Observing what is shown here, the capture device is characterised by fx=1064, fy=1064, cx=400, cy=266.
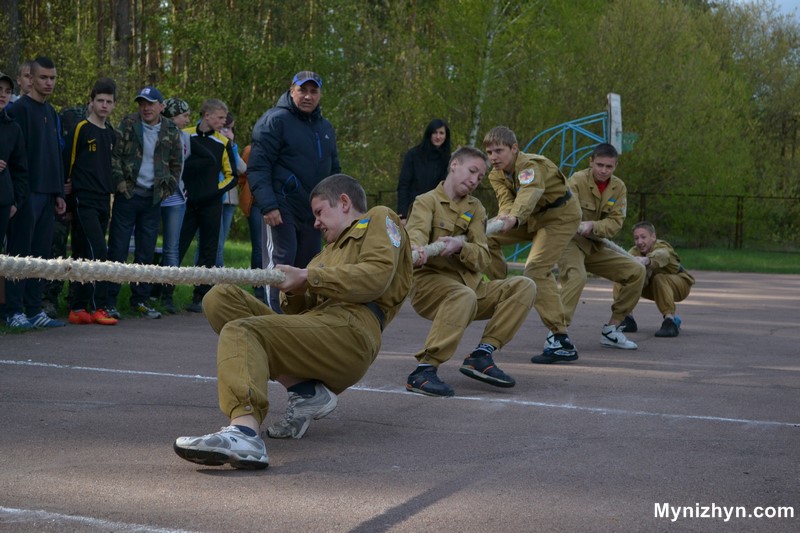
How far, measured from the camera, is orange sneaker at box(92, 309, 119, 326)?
10.1m

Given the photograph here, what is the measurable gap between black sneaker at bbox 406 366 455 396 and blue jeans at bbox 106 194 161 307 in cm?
437

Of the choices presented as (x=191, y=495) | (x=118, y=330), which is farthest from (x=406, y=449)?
(x=118, y=330)

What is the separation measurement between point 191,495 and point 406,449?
4.41ft

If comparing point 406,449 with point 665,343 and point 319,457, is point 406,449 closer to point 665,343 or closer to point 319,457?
point 319,457

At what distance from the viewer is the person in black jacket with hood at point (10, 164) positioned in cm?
891

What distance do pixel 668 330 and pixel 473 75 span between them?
2037cm

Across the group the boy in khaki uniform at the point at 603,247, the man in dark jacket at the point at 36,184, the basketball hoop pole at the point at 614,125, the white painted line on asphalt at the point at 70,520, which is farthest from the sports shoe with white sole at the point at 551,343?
the basketball hoop pole at the point at 614,125

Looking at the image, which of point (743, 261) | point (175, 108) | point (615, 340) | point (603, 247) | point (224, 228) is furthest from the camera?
point (743, 261)

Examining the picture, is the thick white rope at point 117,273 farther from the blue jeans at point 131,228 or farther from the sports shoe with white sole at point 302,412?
the blue jeans at point 131,228

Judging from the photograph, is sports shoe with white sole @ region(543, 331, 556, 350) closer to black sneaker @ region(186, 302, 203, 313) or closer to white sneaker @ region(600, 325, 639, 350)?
white sneaker @ region(600, 325, 639, 350)

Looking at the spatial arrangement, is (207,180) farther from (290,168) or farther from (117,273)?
(117,273)

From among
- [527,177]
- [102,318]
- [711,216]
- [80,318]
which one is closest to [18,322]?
[80,318]

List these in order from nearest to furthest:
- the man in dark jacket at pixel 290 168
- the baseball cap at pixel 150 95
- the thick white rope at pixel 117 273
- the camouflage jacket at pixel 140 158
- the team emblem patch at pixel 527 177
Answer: the thick white rope at pixel 117 273, the team emblem patch at pixel 527 177, the man in dark jacket at pixel 290 168, the camouflage jacket at pixel 140 158, the baseball cap at pixel 150 95

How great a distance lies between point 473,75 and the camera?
3028cm
